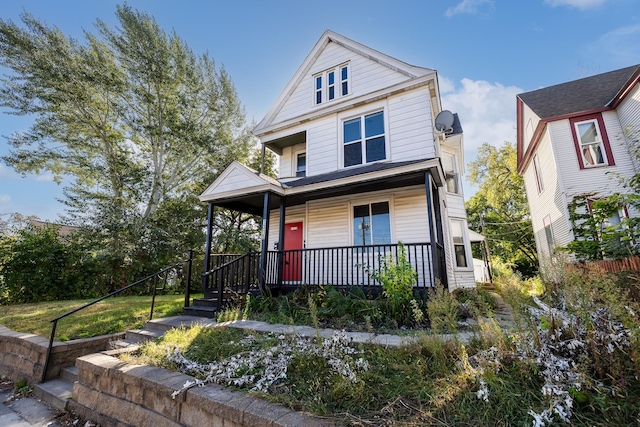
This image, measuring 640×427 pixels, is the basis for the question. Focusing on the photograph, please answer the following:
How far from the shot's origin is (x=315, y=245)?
28.2ft

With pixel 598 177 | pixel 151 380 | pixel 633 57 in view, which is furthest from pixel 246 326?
pixel 633 57

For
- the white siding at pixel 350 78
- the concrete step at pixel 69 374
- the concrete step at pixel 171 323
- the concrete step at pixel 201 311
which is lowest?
the concrete step at pixel 69 374

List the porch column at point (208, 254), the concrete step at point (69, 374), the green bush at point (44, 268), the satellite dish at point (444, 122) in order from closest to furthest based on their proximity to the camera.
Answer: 1. the concrete step at point (69, 374)
2. the porch column at point (208, 254)
3. the satellite dish at point (444, 122)
4. the green bush at point (44, 268)

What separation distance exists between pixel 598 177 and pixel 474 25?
7184 millimetres

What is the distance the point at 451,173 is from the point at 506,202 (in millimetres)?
16828

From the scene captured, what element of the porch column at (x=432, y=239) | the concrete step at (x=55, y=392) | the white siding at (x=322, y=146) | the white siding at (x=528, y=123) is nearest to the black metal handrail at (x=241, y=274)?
the concrete step at (x=55, y=392)

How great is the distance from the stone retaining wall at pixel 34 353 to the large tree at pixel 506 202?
23.1 meters

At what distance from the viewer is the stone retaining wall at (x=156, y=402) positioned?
209 cm

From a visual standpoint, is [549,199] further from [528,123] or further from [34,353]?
[34,353]

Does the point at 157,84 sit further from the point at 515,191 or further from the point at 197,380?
the point at 515,191

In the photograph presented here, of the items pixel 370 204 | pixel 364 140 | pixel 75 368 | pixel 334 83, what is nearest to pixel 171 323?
pixel 75 368

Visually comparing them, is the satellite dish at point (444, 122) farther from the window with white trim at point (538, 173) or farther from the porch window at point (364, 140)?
the window with white trim at point (538, 173)

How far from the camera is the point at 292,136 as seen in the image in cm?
979

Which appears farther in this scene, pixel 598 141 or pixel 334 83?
pixel 598 141
